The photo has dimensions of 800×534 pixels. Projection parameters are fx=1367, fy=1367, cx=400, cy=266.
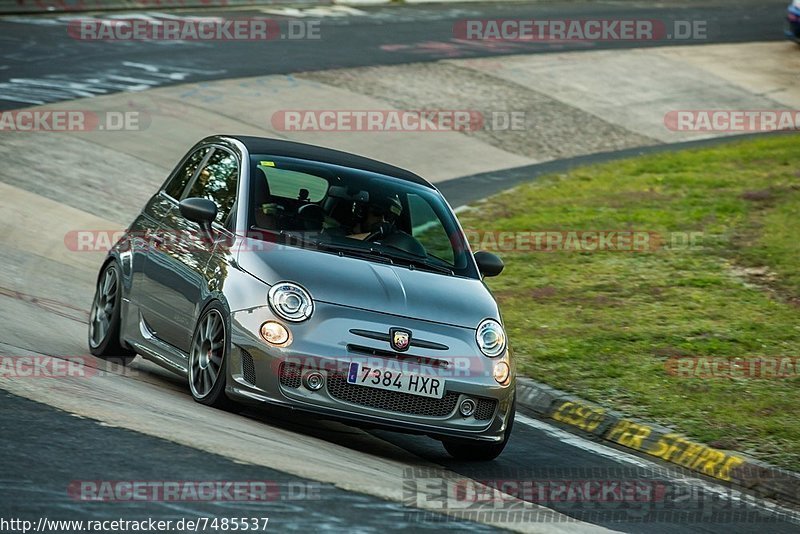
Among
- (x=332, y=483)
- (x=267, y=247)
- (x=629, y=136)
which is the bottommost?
(x=629, y=136)

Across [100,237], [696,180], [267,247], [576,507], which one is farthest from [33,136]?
[576,507]

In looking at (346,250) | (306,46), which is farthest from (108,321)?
(306,46)

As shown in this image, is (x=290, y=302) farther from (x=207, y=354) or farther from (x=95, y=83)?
(x=95, y=83)

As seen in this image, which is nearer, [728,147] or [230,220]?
[230,220]

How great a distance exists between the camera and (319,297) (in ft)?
24.8

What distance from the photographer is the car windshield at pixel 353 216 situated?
8.35 meters

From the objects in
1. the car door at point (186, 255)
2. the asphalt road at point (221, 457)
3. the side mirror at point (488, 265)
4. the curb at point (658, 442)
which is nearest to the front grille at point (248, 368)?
the asphalt road at point (221, 457)

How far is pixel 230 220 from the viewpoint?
8.45 metres

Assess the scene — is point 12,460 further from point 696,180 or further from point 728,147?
point 728,147

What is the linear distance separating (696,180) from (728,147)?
3183 mm

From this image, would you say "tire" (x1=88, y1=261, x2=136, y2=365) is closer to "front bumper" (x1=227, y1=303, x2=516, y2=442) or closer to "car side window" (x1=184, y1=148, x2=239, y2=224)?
"car side window" (x1=184, y1=148, x2=239, y2=224)

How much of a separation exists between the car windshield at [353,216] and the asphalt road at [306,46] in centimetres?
1113

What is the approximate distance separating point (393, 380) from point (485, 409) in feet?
2.16

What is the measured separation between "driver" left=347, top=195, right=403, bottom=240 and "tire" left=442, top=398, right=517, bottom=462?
1.40 m
